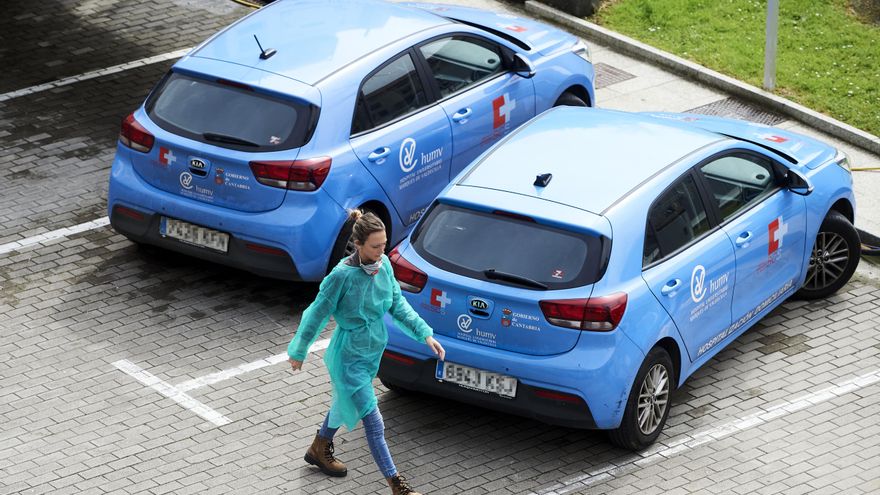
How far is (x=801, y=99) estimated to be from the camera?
14.5 meters

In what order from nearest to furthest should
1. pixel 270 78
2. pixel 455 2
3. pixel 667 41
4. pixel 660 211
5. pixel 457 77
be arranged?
1. pixel 660 211
2. pixel 270 78
3. pixel 457 77
4. pixel 667 41
5. pixel 455 2

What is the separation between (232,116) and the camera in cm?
1081

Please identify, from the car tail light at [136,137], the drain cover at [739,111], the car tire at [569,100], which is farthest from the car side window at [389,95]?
the drain cover at [739,111]

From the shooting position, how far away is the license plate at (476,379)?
8.84 meters

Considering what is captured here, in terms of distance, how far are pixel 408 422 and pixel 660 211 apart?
2.04m

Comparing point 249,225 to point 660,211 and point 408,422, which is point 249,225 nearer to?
point 408,422

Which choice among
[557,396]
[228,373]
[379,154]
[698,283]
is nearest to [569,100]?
[379,154]

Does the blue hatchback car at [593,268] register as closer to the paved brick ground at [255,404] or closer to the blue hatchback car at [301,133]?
the paved brick ground at [255,404]

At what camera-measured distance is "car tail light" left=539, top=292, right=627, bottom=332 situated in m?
8.66

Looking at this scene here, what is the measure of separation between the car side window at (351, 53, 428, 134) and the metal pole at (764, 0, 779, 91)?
4.42 metres

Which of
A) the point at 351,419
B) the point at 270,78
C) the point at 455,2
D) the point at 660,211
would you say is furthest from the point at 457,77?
the point at 455,2

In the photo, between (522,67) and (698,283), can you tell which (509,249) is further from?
(522,67)

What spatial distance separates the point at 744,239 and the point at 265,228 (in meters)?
3.27

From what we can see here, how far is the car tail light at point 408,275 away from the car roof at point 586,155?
65cm
